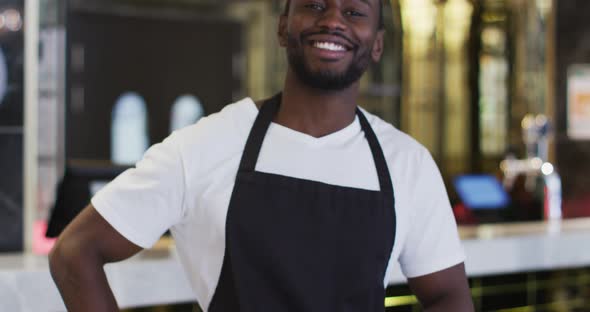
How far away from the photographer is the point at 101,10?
777 centimetres

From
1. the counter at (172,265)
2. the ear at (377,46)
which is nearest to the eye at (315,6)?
the ear at (377,46)

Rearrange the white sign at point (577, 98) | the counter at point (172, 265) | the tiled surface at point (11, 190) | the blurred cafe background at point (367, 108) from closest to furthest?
the counter at point (172, 265) → the blurred cafe background at point (367, 108) → the tiled surface at point (11, 190) → the white sign at point (577, 98)

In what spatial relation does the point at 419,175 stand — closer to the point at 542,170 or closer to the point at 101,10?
the point at 542,170

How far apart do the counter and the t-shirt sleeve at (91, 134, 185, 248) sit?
0.91 meters

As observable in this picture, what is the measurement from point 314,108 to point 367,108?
5.24 metres

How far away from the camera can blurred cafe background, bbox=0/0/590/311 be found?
2.81 meters

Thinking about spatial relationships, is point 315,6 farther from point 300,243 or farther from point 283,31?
point 300,243

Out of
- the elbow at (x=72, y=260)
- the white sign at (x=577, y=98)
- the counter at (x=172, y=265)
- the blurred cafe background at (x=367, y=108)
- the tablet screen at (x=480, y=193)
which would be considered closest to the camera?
the elbow at (x=72, y=260)

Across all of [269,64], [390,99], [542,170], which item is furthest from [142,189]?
[269,64]

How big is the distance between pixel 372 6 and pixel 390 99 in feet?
17.7

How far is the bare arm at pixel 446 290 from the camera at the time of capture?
1388mm

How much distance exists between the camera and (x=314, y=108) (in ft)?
4.53

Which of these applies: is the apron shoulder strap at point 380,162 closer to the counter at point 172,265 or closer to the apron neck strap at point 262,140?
the apron neck strap at point 262,140

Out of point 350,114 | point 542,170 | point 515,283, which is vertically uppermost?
point 350,114
